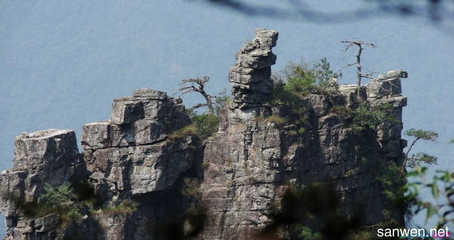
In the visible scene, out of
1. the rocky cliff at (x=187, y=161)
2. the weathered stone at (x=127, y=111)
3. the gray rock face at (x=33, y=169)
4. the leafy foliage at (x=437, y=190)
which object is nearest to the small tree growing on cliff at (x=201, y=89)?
the rocky cliff at (x=187, y=161)

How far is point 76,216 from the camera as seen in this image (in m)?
45.8

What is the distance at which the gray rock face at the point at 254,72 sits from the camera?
156 ft

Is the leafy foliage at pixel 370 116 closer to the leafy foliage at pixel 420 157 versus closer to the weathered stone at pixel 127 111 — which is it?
the leafy foliage at pixel 420 157

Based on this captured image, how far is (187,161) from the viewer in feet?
161

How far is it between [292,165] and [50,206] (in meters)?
9.70

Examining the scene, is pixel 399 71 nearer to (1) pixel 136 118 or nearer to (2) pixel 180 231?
(1) pixel 136 118

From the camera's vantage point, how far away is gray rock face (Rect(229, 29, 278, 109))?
47.4 m

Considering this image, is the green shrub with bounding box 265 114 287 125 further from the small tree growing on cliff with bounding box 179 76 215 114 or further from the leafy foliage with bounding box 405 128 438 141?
the leafy foliage with bounding box 405 128 438 141

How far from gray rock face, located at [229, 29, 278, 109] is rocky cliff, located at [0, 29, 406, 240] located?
4 cm

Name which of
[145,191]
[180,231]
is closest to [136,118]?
[145,191]

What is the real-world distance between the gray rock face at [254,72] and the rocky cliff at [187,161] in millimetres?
40

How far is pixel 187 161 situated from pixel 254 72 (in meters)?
4.76

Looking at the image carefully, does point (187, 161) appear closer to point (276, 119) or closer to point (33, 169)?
point (276, 119)

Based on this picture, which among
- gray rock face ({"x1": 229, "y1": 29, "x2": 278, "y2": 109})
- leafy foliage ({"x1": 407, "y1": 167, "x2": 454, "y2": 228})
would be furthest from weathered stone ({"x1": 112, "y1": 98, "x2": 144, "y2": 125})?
leafy foliage ({"x1": 407, "y1": 167, "x2": 454, "y2": 228})
